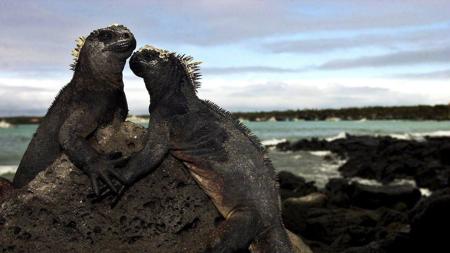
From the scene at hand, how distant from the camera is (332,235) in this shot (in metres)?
11.4

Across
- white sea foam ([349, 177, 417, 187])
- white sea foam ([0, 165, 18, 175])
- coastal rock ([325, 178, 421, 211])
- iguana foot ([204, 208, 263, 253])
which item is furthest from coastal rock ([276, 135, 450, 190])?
iguana foot ([204, 208, 263, 253])

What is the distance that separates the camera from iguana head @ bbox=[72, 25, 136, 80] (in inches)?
173

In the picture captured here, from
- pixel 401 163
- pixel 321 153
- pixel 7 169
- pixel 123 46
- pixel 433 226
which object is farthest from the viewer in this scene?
pixel 321 153

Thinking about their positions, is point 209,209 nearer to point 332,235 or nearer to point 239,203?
point 239,203

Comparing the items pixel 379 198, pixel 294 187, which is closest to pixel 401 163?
pixel 294 187

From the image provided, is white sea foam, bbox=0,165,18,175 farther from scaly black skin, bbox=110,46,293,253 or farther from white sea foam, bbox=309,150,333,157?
scaly black skin, bbox=110,46,293,253

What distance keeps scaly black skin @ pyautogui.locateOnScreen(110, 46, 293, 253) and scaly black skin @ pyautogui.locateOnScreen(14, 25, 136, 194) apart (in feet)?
0.78

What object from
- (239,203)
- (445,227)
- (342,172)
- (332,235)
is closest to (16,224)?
(239,203)

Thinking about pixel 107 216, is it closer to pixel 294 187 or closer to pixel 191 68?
pixel 191 68

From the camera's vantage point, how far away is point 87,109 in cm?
446

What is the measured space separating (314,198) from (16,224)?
10913mm

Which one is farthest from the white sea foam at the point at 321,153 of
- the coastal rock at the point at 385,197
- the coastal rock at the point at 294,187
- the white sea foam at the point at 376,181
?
the coastal rock at the point at 385,197

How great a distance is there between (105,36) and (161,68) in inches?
22.0

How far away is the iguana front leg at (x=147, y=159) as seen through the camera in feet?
13.4
